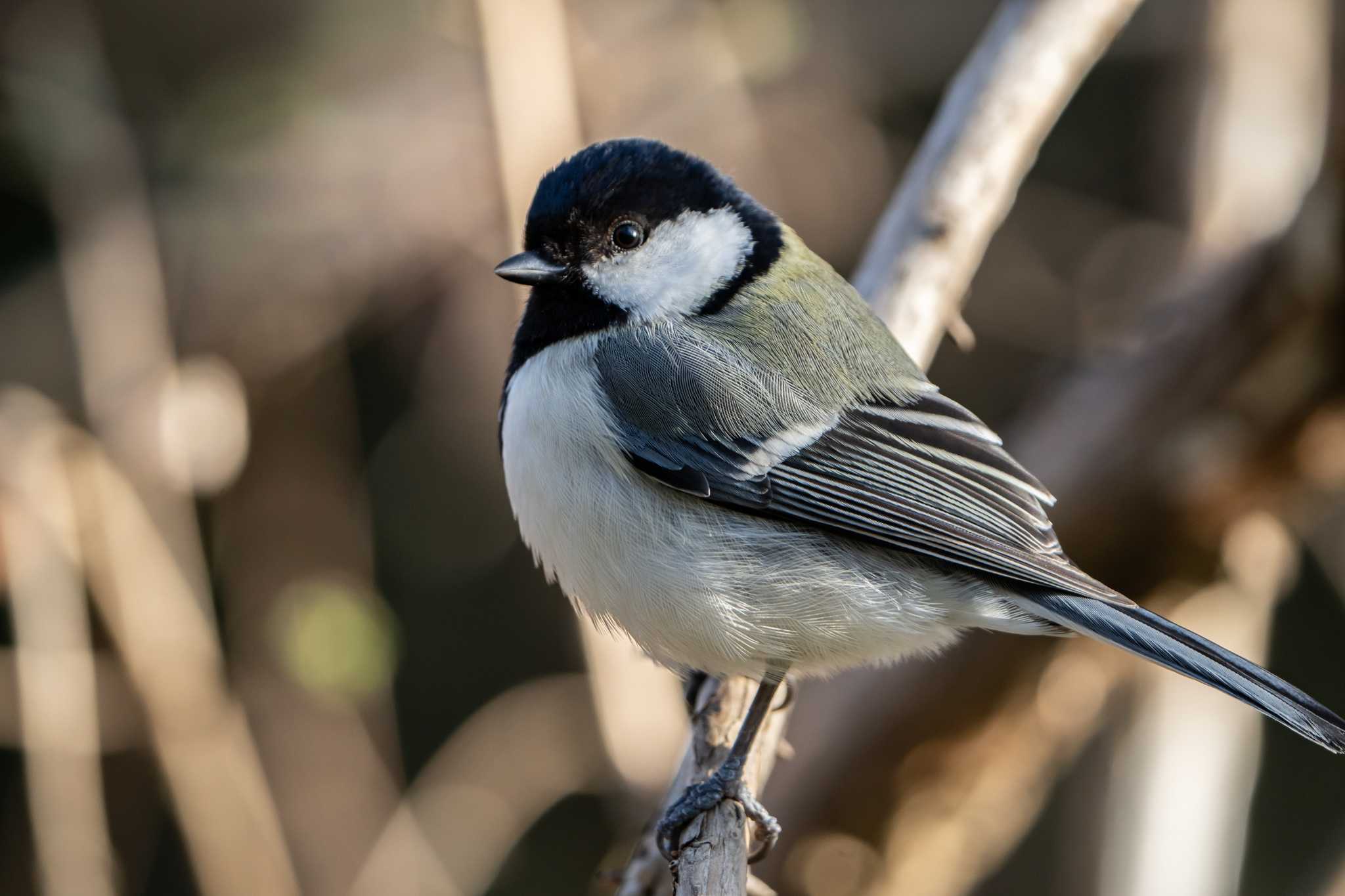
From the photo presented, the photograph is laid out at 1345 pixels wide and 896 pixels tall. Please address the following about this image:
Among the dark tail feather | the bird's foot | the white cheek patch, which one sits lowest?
the bird's foot

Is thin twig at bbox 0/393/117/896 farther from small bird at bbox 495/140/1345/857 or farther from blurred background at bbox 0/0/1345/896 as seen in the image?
small bird at bbox 495/140/1345/857

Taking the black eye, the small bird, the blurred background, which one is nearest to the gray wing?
the small bird

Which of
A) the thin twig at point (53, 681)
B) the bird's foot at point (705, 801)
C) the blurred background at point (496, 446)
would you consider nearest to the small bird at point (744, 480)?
the bird's foot at point (705, 801)

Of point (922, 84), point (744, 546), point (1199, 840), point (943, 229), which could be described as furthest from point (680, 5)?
point (1199, 840)

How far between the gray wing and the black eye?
22cm

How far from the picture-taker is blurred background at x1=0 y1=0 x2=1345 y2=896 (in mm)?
2990

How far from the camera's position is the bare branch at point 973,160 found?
234cm

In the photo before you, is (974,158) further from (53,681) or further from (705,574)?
(53,681)

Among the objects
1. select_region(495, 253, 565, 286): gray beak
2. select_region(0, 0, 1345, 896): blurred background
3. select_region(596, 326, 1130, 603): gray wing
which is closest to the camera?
select_region(596, 326, 1130, 603): gray wing

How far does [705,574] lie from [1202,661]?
0.74 metres

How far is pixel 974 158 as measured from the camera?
2357 millimetres

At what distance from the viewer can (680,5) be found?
13.2 ft

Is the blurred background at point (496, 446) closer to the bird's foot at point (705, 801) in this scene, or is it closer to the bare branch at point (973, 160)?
the bare branch at point (973, 160)

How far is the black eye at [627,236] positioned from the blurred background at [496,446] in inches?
42.4
